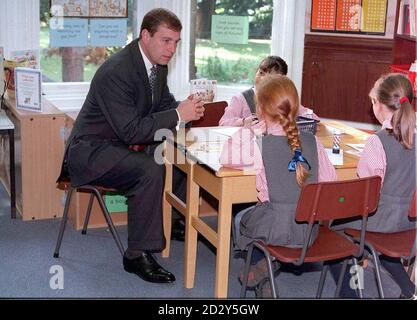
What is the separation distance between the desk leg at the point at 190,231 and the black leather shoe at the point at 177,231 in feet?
1.97

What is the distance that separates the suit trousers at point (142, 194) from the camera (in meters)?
3.25

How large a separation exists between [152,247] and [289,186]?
84 cm

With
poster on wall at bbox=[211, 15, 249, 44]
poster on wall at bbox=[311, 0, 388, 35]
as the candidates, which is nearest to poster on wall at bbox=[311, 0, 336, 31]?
poster on wall at bbox=[311, 0, 388, 35]

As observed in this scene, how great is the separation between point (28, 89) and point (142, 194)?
3.70 feet

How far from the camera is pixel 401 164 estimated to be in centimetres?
284

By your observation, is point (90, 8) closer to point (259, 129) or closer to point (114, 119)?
point (114, 119)

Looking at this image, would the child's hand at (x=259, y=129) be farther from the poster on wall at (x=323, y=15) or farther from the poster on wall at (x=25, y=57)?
the poster on wall at (x=323, y=15)

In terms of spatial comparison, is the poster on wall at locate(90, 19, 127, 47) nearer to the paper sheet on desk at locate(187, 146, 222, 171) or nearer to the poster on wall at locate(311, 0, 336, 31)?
the poster on wall at locate(311, 0, 336, 31)

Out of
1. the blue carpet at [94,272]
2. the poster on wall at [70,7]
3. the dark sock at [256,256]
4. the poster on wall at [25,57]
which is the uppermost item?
the poster on wall at [70,7]

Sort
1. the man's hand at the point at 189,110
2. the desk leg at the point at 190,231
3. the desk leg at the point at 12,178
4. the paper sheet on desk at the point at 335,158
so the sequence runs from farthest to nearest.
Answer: the desk leg at the point at 12,178
the man's hand at the point at 189,110
the desk leg at the point at 190,231
the paper sheet on desk at the point at 335,158

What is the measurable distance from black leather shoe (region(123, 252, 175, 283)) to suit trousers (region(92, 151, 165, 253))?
0.05 metres

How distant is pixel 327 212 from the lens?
262 cm

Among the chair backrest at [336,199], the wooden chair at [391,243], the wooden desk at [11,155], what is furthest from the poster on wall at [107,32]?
the chair backrest at [336,199]

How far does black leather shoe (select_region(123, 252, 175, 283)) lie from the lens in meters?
3.28
